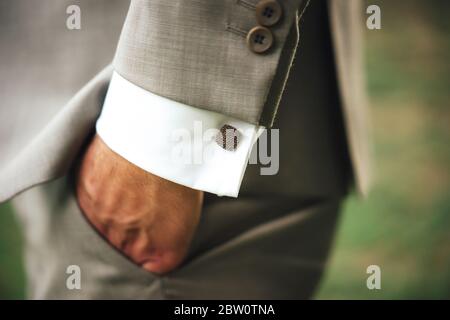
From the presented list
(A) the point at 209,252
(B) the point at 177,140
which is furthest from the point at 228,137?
(A) the point at 209,252

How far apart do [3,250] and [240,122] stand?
438mm

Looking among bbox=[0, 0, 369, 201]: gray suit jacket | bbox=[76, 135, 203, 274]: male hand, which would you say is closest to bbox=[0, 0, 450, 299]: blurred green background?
bbox=[0, 0, 369, 201]: gray suit jacket

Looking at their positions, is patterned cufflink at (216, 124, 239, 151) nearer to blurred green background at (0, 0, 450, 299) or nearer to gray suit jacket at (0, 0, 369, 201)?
gray suit jacket at (0, 0, 369, 201)

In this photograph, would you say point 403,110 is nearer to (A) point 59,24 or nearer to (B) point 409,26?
(B) point 409,26

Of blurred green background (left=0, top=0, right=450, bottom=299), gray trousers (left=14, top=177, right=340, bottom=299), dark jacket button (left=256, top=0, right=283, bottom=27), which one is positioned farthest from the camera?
blurred green background (left=0, top=0, right=450, bottom=299)

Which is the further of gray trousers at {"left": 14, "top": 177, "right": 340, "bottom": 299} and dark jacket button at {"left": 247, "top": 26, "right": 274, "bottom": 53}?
gray trousers at {"left": 14, "top": 177, "right": 340, "bottom": 299}

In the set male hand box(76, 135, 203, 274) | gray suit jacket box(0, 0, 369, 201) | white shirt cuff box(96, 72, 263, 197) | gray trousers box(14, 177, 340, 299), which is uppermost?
gray suit jacket box(0, 0, 369, 201)

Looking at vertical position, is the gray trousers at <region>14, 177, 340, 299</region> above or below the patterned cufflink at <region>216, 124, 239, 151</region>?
below

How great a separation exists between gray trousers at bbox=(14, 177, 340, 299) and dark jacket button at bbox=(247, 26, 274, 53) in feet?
0.77

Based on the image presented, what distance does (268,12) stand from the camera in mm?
436

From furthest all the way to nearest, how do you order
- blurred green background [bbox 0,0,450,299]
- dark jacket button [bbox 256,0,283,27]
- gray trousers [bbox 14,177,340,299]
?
blurred green background [bbox 0,0,450,299] → gray trousers [bbox 14,177,340,299] → dark jacket button [bbox 256,0,283,27]

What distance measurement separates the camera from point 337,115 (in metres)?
0.65

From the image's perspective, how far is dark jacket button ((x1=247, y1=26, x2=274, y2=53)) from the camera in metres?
0.44

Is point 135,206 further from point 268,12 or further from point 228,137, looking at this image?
point 268,12
